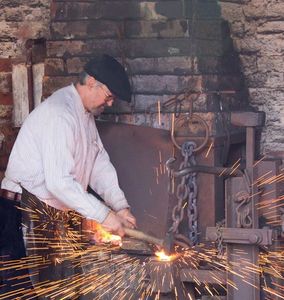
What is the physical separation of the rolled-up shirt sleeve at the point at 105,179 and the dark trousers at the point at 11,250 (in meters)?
0.46

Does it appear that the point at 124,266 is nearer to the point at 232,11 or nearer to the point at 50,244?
the point at 50,244

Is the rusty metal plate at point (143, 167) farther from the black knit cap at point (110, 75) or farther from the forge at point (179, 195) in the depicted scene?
the black knit cap at point (110, 75)

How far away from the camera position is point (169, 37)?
5.23 m

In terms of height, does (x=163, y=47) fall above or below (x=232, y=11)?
below

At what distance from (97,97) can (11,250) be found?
0.94 metres

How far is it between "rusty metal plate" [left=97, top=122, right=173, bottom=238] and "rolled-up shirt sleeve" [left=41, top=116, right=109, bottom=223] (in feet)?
1.76

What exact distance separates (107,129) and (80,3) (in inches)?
28.2

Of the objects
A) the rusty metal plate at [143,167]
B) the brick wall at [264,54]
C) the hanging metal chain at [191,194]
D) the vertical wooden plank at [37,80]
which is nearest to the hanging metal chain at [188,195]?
the hanging metal chain at [191,194]

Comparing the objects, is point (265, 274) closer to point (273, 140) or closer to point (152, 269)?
point (152, 269)

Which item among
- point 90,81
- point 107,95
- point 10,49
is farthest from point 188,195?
point 10,49

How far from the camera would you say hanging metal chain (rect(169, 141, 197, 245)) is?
16.8 ft

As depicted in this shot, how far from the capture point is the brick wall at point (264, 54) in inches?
220

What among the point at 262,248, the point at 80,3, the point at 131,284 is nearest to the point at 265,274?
the point at 262,248

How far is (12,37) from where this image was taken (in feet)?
19.3
